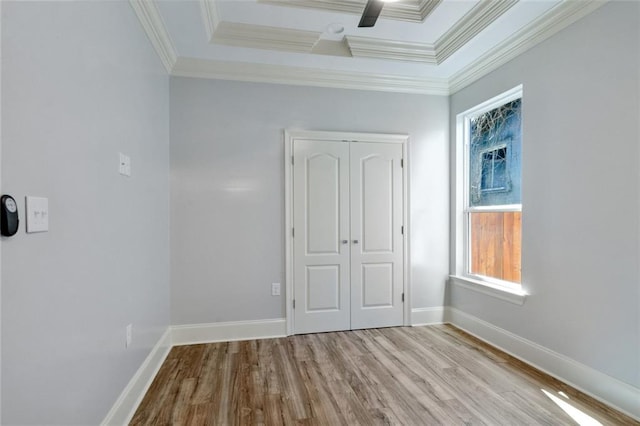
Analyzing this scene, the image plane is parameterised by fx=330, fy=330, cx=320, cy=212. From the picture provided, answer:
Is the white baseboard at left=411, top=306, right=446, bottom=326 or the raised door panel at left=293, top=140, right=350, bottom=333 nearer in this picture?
the raised door panel at left=293, top=140, right=350, bottom=333

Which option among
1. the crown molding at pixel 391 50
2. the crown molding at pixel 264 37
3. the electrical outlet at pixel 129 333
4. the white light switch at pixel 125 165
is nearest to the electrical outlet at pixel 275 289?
the electrical outlet at pixel 129 333

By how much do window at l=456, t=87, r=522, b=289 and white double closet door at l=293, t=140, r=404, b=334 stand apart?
2.41 ft

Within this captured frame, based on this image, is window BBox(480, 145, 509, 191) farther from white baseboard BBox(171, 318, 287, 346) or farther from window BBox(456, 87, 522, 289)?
white baseboard BBox(171, 318, 287, 346)

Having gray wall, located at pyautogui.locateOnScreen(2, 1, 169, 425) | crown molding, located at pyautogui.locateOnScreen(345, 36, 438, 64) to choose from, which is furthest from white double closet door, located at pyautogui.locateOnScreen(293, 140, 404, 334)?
gray wall, located at pyautogui.locateOnScreen(2, 1, 169, 425)

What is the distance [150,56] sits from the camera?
99.8 inches

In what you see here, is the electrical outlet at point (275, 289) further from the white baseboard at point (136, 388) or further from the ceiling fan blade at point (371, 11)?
the ceiling fan blade at point (371, 11)

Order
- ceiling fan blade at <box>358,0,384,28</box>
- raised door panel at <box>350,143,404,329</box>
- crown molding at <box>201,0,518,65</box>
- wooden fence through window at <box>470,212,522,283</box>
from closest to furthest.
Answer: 1. ceiling fan blade at <box>358,0,384,28</box>
2. crown molding at <box>201,0,518,65</box>
3. wooden fence through window at <box>470,212,522,283</box>
4. raised door panel at <box>350,143,404,329</box>

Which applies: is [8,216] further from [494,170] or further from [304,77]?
[494,170]

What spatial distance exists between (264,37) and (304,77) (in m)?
0.60

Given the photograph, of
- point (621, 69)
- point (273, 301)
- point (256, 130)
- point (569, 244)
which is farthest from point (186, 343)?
point (621, 69)

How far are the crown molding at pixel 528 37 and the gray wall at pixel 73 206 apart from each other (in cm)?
292

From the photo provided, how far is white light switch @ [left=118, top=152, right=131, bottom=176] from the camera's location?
1938 mm

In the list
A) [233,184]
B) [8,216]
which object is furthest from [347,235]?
[8,216]

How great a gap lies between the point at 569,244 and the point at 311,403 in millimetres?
2129
